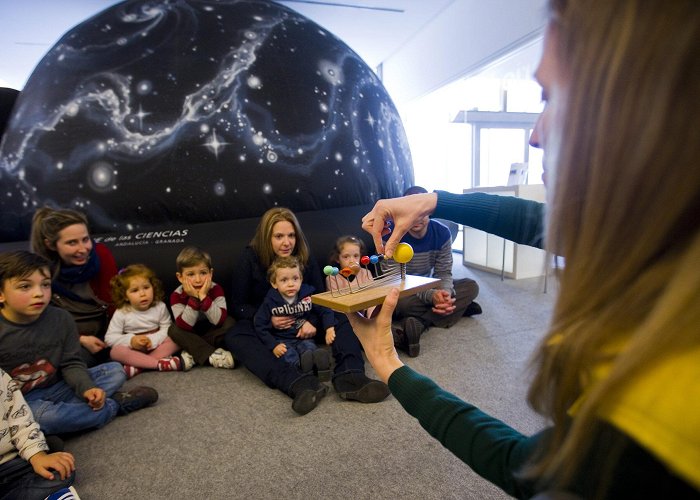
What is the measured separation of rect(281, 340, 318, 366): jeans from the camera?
2484 millimetres

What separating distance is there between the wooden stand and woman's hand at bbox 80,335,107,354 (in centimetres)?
181

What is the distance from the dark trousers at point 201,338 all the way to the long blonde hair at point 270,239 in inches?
20.9

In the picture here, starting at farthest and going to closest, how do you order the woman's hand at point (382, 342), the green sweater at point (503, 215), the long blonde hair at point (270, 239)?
1. the long blonde hair at point (270, 239)
2. the green sweater at point (503, 215)
3. the woman's hand at point (382, 342)

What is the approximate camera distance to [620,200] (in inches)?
16.2

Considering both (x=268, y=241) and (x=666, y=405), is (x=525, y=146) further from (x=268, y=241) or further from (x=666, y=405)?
(x=666, y=405)

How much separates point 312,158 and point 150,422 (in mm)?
2160

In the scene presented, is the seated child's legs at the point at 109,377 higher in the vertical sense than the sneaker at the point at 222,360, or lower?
higher

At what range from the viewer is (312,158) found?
3.35 m

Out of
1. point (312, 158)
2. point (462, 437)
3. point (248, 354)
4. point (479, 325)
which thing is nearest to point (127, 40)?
point (312, 158)

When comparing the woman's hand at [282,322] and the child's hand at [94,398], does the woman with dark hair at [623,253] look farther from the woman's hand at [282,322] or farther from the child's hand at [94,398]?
the woman's hand at [282,322]

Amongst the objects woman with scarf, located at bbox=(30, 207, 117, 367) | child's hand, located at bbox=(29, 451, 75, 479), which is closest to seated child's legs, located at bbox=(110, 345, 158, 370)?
woman with scarf, located at bbox=(30, 207, 117, 367)

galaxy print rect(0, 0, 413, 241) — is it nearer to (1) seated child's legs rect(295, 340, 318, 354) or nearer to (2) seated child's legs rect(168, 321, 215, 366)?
(2) seated child's legs rect(168, 321, 215, 366)

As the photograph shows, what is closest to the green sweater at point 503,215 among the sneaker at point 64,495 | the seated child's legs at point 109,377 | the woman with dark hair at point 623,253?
the woman with dark hair at point 623,253

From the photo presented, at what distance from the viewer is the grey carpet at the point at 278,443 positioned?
1.55 metres
